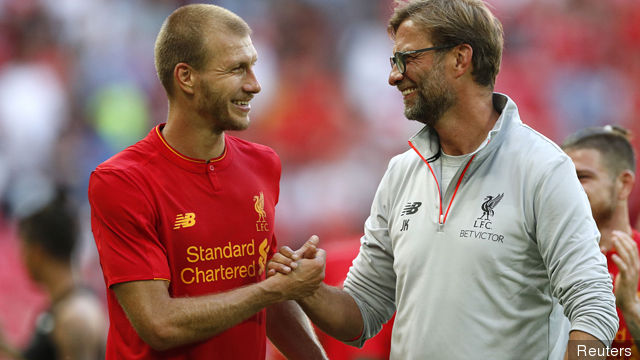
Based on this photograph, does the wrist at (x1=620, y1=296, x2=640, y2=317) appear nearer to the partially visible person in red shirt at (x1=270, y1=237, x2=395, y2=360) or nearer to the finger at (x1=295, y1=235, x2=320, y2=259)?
the partially visible person in red shirt at (x1=270, y1=237, x2=395, y2=360)

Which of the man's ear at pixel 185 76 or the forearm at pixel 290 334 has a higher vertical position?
the man's ear at pixel 185 76

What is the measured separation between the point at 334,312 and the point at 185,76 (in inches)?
45.7

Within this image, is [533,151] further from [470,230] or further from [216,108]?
[216,108]

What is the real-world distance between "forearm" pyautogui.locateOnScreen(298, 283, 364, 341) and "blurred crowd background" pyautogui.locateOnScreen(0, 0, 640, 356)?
5.39 m

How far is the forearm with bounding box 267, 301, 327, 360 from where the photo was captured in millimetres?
3541

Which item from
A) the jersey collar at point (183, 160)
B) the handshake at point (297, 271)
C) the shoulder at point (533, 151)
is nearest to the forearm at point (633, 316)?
the shoulder at point (533, 151)

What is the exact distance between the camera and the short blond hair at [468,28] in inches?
129

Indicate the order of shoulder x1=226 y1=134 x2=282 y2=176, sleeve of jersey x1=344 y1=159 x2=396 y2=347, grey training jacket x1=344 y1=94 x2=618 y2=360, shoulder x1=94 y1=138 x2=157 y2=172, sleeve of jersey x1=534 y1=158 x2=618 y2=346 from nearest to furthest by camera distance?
sleeve of jersey x1=534 y1=158 x2=618 y2=346, grey training jacket x1=344 y1=94 x2=618 y2=360, shoulder x1=94 y1=138 x2=157 y2=172, shoulder x1=226 y1=134 x2=282 y2=176, sleeve of jersey x1=344 y1=159 x2=396 y2=347

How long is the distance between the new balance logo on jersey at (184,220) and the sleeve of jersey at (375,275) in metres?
0.86

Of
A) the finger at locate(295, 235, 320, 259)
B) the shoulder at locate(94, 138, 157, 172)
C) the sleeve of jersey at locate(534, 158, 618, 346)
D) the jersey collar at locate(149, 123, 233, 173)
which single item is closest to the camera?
the sleeve of jersey at locate(534, 158, 618, 346)

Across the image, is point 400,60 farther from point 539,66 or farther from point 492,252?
point 539,66

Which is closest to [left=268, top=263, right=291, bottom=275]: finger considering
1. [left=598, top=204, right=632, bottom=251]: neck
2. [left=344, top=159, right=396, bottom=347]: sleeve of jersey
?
[left=344, top=159, right=396, bottom=347]: sleeve of jersey

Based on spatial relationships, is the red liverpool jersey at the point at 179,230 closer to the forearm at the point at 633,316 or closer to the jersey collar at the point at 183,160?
the jersey collar at the point at 183,160

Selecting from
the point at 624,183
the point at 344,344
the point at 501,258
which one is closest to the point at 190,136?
the point at 501,258
